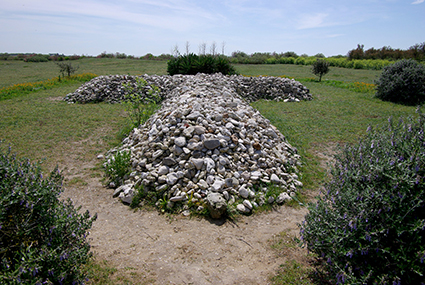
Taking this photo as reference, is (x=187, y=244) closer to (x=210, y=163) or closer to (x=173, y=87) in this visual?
(x=210, y=163)

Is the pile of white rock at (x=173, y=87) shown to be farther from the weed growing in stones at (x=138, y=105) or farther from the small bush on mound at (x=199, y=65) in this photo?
the weed growing in stones at (x=138, y=105)

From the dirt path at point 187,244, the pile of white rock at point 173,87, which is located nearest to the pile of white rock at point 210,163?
the dirt path at point 187,244

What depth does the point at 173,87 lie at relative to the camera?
11.3 metres

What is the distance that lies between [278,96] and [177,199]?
9.45 metres

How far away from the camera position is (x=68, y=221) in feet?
7.63

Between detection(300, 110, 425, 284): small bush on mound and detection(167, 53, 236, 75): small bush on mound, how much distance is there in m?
11.3

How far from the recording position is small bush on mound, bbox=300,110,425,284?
2037 millimetres

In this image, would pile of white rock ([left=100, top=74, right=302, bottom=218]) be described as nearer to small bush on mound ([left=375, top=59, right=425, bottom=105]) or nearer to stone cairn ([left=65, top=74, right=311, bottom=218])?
stone cairn ([left=65, top=74, right=311, bottom=218])

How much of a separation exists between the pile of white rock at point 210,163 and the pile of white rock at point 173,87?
20.0 ft

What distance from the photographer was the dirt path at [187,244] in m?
2.83

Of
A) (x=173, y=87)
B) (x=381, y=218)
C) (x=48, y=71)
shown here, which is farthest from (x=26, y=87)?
(x=381, y=218)

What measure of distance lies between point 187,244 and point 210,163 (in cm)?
148

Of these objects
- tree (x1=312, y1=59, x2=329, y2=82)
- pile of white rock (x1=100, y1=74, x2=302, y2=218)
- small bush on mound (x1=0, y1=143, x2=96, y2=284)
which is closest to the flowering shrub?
pile of white rock (x1=100, y1=74, x2=302, y2=218)

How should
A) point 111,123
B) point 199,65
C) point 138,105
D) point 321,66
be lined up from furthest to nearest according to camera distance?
point 321,66, point 199,65, point 111,123, point 138,105
